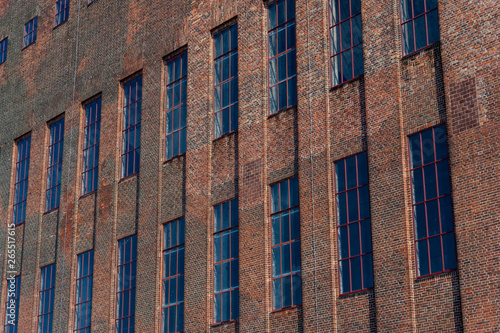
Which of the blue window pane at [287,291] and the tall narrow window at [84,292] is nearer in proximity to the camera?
the blue window pane at [287,291]

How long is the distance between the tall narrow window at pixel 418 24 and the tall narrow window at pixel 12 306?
20710mm

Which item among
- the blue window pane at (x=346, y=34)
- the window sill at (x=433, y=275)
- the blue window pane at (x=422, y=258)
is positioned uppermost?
the blue window pane at (x=346, y=34)

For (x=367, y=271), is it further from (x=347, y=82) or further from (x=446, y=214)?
(x=347, y=82)

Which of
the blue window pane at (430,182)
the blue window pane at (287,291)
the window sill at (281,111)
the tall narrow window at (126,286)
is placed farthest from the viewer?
the tall narrow window at (126,286)

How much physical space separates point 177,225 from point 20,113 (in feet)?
45.5

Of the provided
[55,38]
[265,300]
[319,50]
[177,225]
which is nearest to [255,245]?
[265,300]

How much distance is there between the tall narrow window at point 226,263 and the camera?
27.0 metres

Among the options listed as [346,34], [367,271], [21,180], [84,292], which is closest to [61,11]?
[21,180]

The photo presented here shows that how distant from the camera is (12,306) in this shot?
36.6 metres

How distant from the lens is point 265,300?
83.4 ft

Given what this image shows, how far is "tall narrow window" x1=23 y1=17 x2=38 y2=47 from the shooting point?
41.4 meters

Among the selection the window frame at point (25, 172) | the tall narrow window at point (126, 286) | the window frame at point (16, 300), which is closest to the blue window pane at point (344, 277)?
the tall narrow window at point (126, 286)

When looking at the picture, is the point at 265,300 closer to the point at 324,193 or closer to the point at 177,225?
the point at 324,193

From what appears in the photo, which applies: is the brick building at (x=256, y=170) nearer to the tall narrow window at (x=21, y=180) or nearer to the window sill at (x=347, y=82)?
the window sill at (x=347, y=82)
